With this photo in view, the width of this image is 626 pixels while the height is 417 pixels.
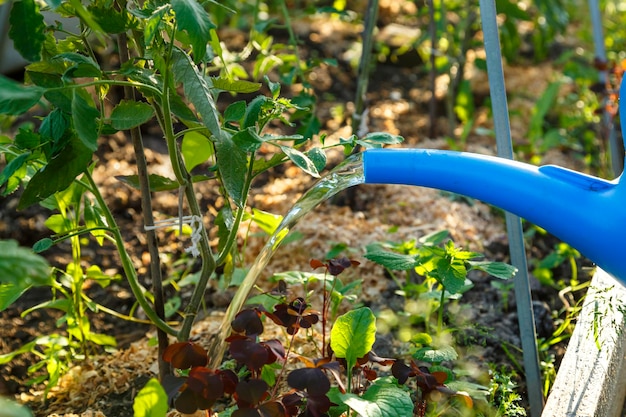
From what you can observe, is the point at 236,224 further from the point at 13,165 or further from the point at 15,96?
the point at 15,96

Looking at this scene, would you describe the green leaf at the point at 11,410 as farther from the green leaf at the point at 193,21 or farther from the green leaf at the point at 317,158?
the green leaf at the point at 317,158

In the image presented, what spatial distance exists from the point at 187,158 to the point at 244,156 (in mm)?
309

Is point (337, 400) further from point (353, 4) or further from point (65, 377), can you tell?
point (353, 4)

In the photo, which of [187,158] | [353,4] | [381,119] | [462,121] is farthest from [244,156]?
[353,4]

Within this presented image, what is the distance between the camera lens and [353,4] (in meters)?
3.62

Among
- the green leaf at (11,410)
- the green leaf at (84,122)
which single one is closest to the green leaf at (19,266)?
the green leaf at (11,410)

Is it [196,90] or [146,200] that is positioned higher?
[196,90]

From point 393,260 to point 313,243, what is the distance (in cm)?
64

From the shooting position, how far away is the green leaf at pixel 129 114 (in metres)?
1.20

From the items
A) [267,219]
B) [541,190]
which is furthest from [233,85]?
[541,190]

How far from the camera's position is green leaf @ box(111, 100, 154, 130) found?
47.3 inches

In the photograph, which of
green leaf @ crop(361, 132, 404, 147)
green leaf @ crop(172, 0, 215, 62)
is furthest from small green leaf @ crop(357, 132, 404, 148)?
green leaf @ crop(172, 0, 215, 62)

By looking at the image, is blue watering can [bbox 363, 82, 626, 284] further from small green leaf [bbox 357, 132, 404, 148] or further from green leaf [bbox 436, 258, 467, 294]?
green leaf [bbox 436, 258, 467, 294]

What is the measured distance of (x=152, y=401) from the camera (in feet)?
3.34
